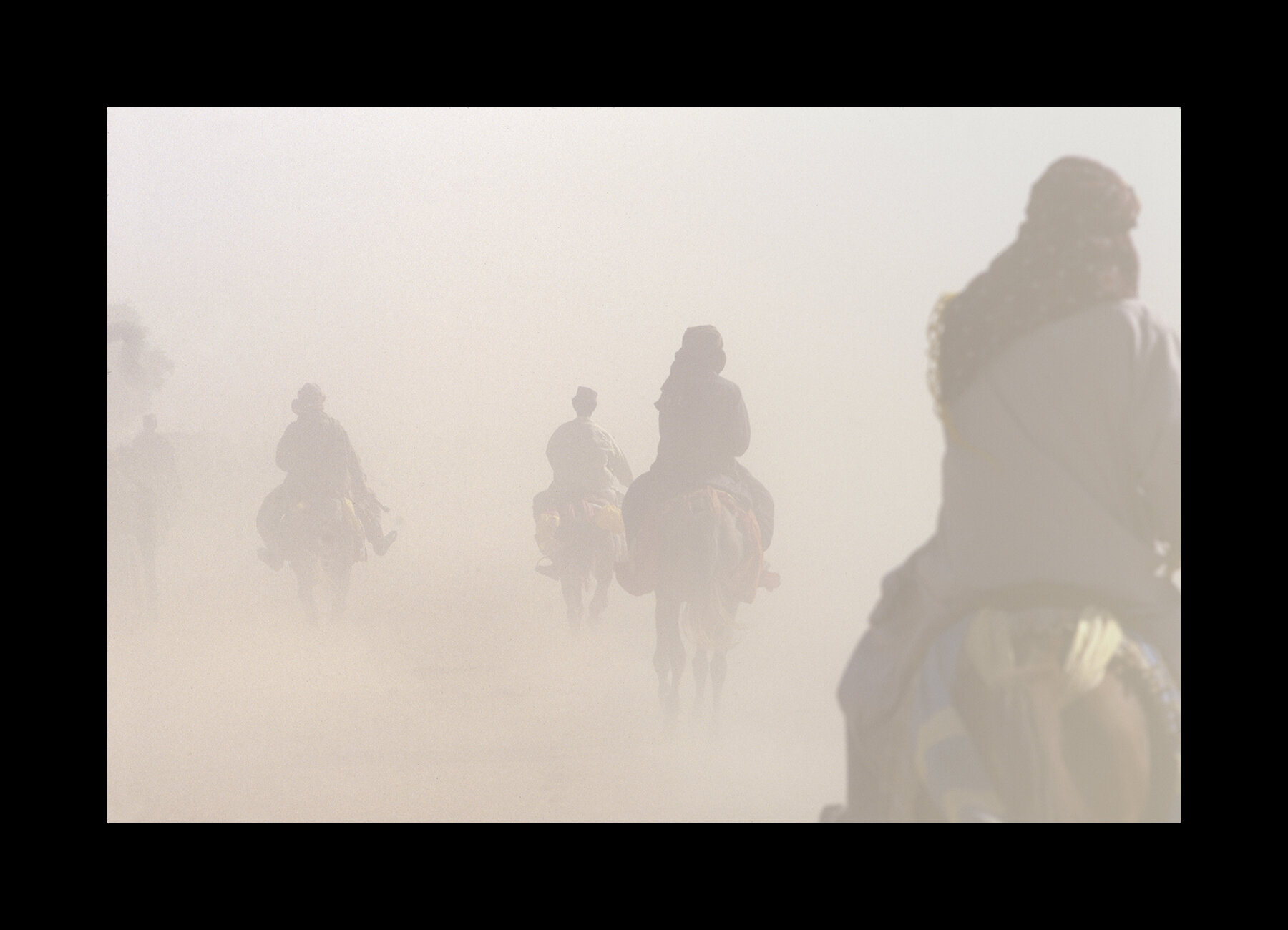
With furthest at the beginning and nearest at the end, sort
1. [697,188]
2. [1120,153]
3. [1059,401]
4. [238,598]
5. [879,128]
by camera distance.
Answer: [238,598] → [697,188] → [879,128] → [1120,153] → [1059,401]

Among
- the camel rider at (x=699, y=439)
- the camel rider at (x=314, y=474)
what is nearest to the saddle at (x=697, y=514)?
the camel rider at (x=699, y=439)

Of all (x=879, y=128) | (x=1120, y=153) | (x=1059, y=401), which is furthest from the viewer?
(x=879, y=128)

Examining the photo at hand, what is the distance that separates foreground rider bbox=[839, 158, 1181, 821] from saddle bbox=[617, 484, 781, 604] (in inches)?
43.6

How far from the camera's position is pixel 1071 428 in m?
2.96

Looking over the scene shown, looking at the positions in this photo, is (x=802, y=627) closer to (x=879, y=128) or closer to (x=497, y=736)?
(x=497, y=736)

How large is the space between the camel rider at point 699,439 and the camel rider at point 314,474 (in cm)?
111

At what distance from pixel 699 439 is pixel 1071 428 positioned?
157 cm

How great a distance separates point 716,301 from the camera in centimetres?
403

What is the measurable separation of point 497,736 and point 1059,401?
2428 millimetres

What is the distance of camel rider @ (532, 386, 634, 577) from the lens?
421cm

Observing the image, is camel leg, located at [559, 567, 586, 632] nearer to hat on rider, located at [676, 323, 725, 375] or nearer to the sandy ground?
the sandy ground

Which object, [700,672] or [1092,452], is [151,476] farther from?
[1092,452]
